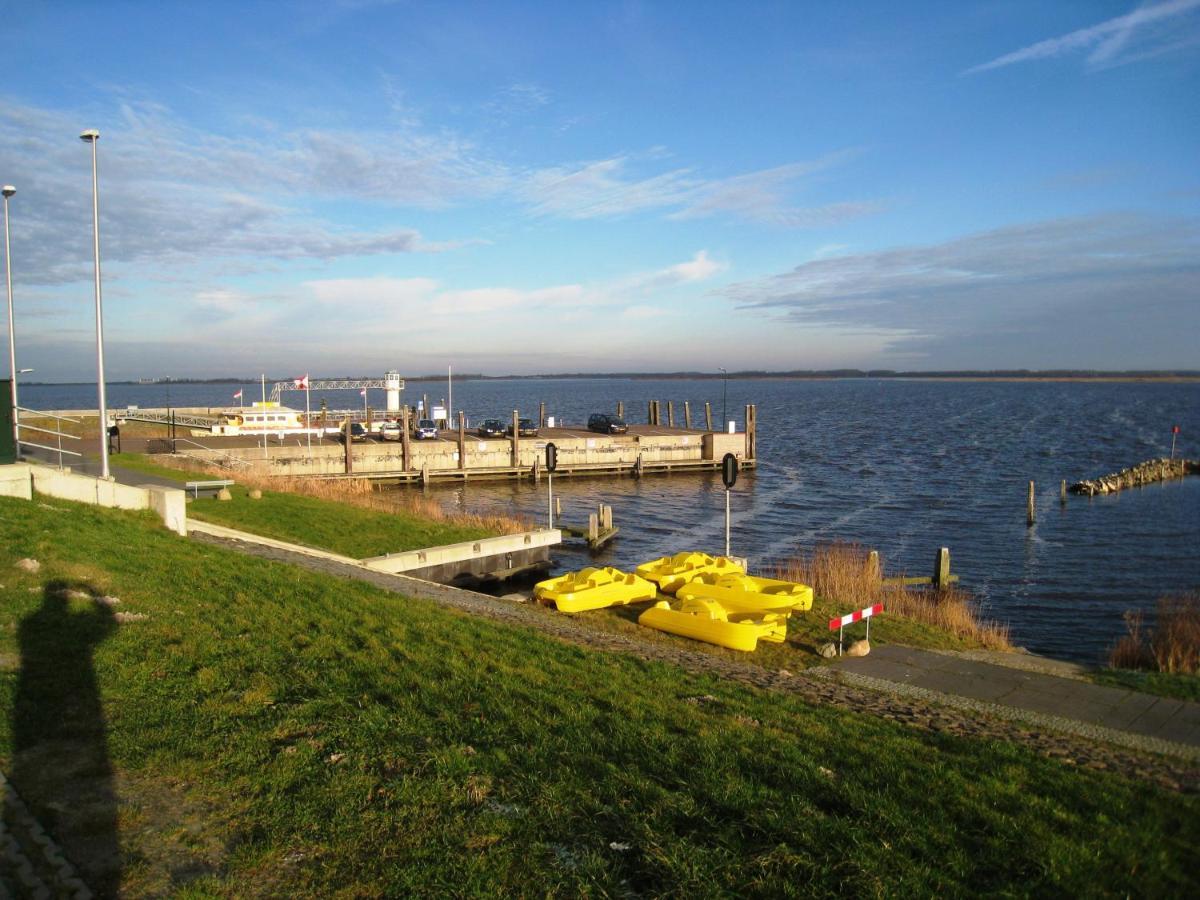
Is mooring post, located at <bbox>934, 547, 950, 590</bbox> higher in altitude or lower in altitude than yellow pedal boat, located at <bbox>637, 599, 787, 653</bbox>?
lower

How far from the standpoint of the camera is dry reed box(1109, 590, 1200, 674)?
48.5ft

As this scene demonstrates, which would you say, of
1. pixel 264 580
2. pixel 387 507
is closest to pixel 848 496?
pixel 387 507

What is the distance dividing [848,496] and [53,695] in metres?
41.2

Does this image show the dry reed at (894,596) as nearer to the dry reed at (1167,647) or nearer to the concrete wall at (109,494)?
the dry reed at (1167,647)

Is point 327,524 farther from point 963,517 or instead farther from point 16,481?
point 963,517

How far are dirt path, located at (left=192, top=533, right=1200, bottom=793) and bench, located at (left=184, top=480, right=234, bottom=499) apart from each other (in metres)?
10.9

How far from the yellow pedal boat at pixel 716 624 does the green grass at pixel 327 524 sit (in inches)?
373

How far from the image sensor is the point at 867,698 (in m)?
10.4

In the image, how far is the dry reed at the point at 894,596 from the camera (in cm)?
1781

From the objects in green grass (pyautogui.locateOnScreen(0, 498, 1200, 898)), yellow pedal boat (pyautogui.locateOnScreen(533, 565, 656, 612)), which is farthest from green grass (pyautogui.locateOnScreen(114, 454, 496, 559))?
green grass (pyautogui.locateOnScreen(0, 498, 1200, 898))

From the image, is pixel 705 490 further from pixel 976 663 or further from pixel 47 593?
pixel 47 593

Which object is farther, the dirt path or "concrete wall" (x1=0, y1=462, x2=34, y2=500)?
"concrete wall" (x1=0, y1=462, x2=34, y2=500)

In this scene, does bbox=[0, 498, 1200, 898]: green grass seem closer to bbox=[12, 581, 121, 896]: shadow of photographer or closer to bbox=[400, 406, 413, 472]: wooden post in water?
bbox=[12, 581, 121, 896]: shadow of photographer

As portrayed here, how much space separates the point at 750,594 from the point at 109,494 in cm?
1346
